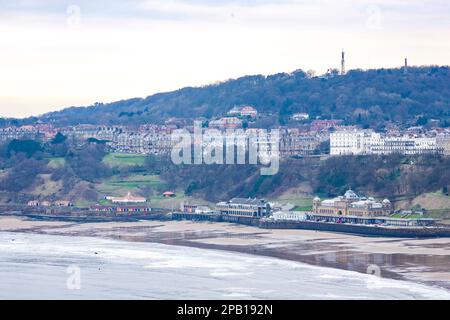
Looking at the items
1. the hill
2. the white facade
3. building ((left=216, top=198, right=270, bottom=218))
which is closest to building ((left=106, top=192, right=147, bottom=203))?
building ((left=216, top=198, right=270, bottom=218))

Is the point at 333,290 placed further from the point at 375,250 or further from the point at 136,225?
the point at 136,225

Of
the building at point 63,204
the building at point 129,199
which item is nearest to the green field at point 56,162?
the building at point 63,204

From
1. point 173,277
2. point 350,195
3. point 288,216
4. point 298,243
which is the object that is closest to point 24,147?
point 288,216

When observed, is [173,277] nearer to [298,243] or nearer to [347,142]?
[298,243]

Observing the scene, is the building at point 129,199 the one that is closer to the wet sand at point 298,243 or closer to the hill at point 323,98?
the wet sand at point 298,243

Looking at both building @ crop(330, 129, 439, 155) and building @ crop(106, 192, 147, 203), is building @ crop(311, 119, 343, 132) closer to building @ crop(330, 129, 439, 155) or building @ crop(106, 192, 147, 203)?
building @ crop(330, 129, 439, 155)
